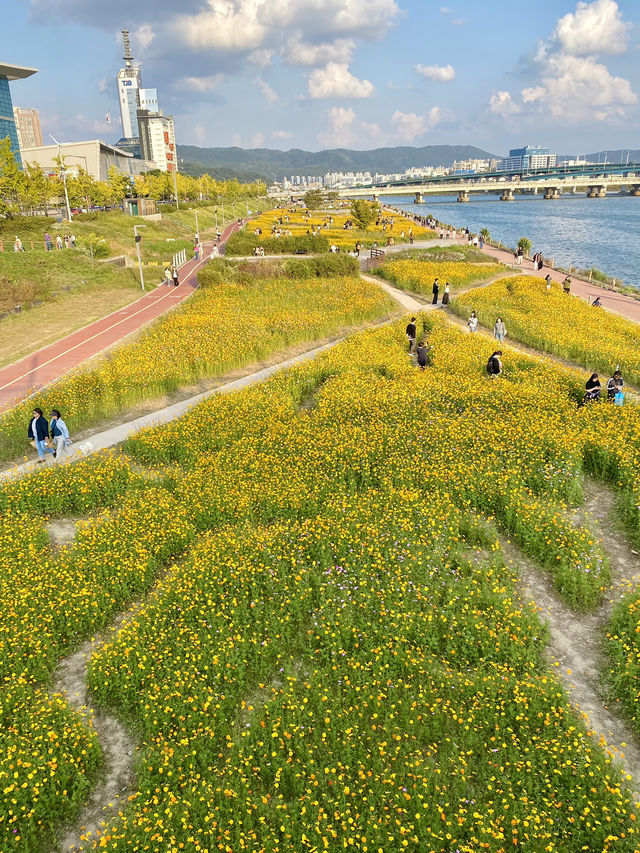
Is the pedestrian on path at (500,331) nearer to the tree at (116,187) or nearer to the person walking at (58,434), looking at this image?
the person walking at (58,434)

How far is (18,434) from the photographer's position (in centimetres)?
1504

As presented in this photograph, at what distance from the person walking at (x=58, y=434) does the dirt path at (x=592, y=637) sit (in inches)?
435

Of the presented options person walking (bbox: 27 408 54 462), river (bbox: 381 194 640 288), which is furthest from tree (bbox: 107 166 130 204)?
person walking (bbox: 27 408 54 462)

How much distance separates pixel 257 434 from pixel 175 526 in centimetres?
466

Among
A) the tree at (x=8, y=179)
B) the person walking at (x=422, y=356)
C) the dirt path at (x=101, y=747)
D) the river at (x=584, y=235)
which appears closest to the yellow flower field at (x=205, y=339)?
the person walking at (x=422, y=356)

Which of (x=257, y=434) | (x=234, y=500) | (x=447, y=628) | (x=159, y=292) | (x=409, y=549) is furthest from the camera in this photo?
(x=159, y=292)

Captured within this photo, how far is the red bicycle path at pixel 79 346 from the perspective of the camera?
19.6m

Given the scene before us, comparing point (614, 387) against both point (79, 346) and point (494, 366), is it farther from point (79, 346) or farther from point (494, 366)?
point (79, 346)

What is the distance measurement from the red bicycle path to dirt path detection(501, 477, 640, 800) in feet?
53.0

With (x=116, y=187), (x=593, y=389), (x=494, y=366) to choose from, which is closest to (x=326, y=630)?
(x=593, y=389)

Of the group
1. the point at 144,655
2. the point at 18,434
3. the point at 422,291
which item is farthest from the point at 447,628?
the point at 422,291

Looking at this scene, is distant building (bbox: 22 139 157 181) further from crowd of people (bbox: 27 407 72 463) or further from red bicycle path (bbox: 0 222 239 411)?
crowd of people (bbox: 27 407 72 463)

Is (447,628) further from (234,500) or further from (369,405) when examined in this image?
(369,405)

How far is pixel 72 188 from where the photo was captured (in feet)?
212
